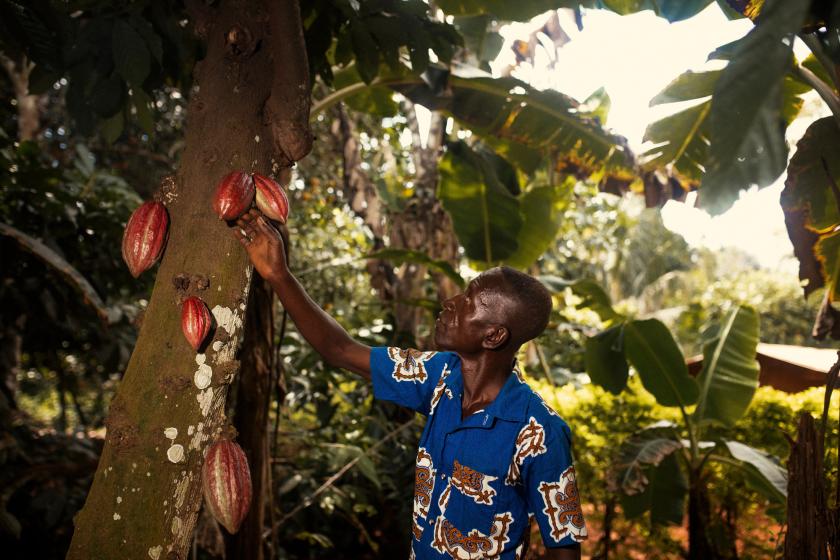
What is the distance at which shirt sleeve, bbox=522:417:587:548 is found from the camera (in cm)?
150

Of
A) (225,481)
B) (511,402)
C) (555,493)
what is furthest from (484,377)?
(225,481)

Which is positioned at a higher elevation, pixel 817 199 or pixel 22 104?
pixel 22 104

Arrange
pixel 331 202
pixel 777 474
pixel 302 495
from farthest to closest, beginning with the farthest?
pixel 331 202 < pixel 302 495 < pixel 777 474

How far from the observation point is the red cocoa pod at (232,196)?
1047 millimetres

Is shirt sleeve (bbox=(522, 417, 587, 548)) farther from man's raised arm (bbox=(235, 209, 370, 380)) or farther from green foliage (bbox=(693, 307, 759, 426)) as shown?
green foliage (bbox=(693, 307, 759, 426))

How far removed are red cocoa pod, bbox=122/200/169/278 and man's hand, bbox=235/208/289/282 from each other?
14 centimetres

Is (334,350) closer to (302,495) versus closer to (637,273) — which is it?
(302,495)

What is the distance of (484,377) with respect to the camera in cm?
177

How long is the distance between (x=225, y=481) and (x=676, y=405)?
10.6 ft

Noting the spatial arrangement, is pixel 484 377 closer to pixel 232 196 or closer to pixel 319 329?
pixel 319 329

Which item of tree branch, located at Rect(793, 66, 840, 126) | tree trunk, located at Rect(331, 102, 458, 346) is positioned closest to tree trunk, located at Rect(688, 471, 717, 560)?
tree trunk, located at Rect(331, 102, 458, 346)

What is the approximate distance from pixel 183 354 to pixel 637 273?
2062 cm

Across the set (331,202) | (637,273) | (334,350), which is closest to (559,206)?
(331,202)

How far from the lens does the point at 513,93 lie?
371 cm
